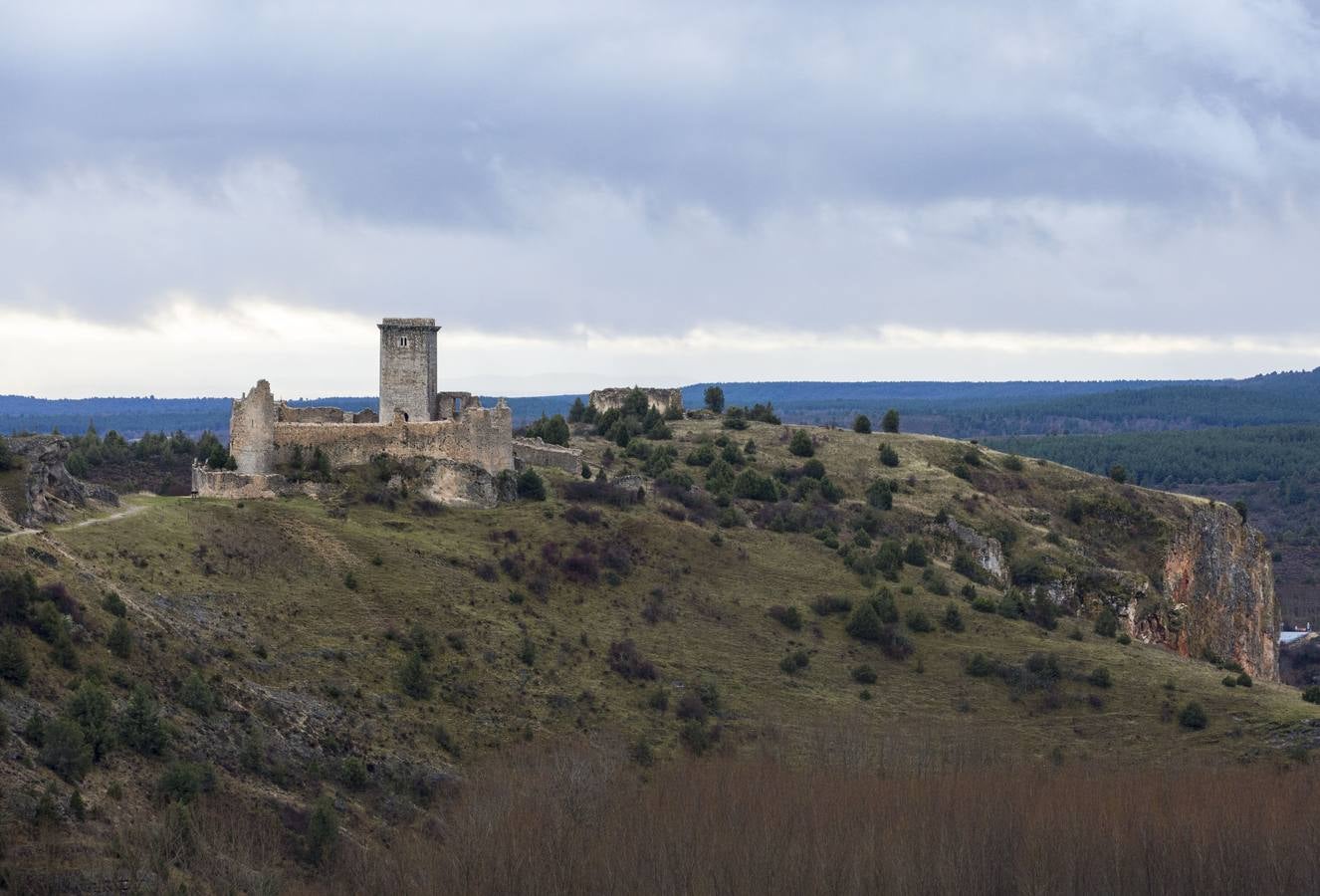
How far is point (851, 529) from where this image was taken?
4685 inches

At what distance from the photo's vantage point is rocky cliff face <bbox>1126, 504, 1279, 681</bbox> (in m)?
130

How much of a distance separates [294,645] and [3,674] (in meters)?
18.3

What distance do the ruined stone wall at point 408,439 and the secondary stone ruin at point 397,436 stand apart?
0.18 ft

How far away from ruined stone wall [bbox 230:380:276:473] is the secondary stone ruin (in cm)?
5

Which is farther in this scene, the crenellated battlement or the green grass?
the crenellated battlement

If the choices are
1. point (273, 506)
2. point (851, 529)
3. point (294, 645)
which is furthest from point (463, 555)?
point (851, 529)

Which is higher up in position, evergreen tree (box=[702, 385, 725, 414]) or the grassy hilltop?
evergreen tree (box=[702, 385, 725, 414])

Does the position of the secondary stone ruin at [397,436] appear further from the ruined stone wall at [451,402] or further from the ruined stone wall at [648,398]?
the ruined stone wall at [648,398]

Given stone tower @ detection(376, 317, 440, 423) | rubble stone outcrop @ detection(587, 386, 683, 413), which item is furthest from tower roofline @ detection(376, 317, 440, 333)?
rubble stone outcrop @ detection(587, 386, 683, 413)

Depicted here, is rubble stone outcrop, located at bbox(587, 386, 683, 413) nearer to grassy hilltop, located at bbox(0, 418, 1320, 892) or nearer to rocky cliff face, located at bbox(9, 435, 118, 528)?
grassy hilltop, located at bbox(0, 418, 1320, 892)

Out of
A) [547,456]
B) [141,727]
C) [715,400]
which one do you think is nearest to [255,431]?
[547,456]

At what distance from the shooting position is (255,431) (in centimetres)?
8538

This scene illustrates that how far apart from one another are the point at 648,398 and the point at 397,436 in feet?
207

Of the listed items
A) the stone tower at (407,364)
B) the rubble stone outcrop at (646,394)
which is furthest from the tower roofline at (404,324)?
the rubble stone outcrop at (646,394)
